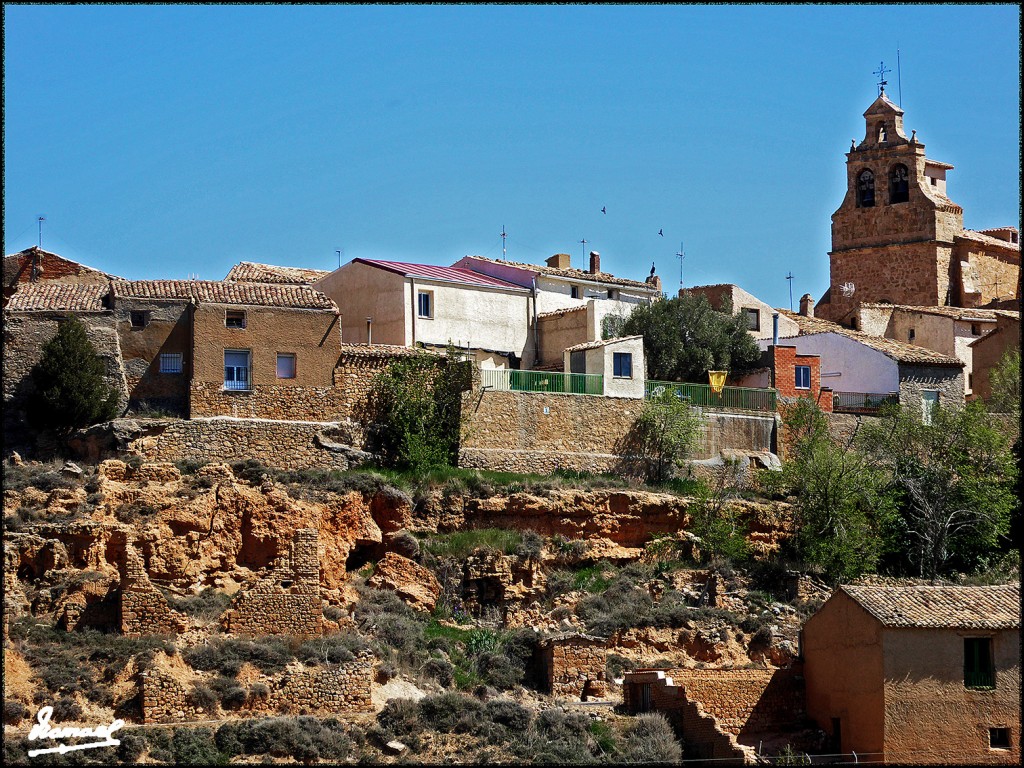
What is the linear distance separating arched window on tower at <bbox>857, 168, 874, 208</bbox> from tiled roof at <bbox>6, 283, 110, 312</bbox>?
1277 inches

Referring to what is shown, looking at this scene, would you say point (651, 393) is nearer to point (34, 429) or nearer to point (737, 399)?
point (737, 399)

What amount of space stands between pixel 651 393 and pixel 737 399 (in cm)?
283

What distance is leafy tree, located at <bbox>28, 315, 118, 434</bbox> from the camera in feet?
147

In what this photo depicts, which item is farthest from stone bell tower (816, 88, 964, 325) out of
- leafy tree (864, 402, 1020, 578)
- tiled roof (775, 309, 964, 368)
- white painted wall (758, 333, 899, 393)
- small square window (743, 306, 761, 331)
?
leafy tree (864, 402, 1020, 578)

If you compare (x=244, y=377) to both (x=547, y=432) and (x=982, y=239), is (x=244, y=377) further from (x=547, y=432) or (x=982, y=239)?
(x=982, y=239)

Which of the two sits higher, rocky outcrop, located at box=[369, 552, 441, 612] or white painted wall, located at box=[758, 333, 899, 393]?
white painted wall, located at box=[758, 333, 899, 393]

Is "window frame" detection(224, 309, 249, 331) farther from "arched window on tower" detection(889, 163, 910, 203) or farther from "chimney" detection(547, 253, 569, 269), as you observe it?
"arched window on tower" detection(889, 163, 910, 203)

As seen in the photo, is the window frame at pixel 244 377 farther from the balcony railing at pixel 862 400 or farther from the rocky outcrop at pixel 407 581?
the balcony railing at pixel 862 400

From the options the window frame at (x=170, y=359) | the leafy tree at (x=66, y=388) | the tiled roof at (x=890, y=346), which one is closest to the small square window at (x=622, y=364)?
the tiled roof at (x=890, y=346)

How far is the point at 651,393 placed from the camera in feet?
171

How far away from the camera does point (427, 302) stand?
172 feet

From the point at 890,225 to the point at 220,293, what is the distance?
101ft

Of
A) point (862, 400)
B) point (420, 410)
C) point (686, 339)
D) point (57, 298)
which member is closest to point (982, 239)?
point (862, 400)

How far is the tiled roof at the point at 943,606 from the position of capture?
131 feet
